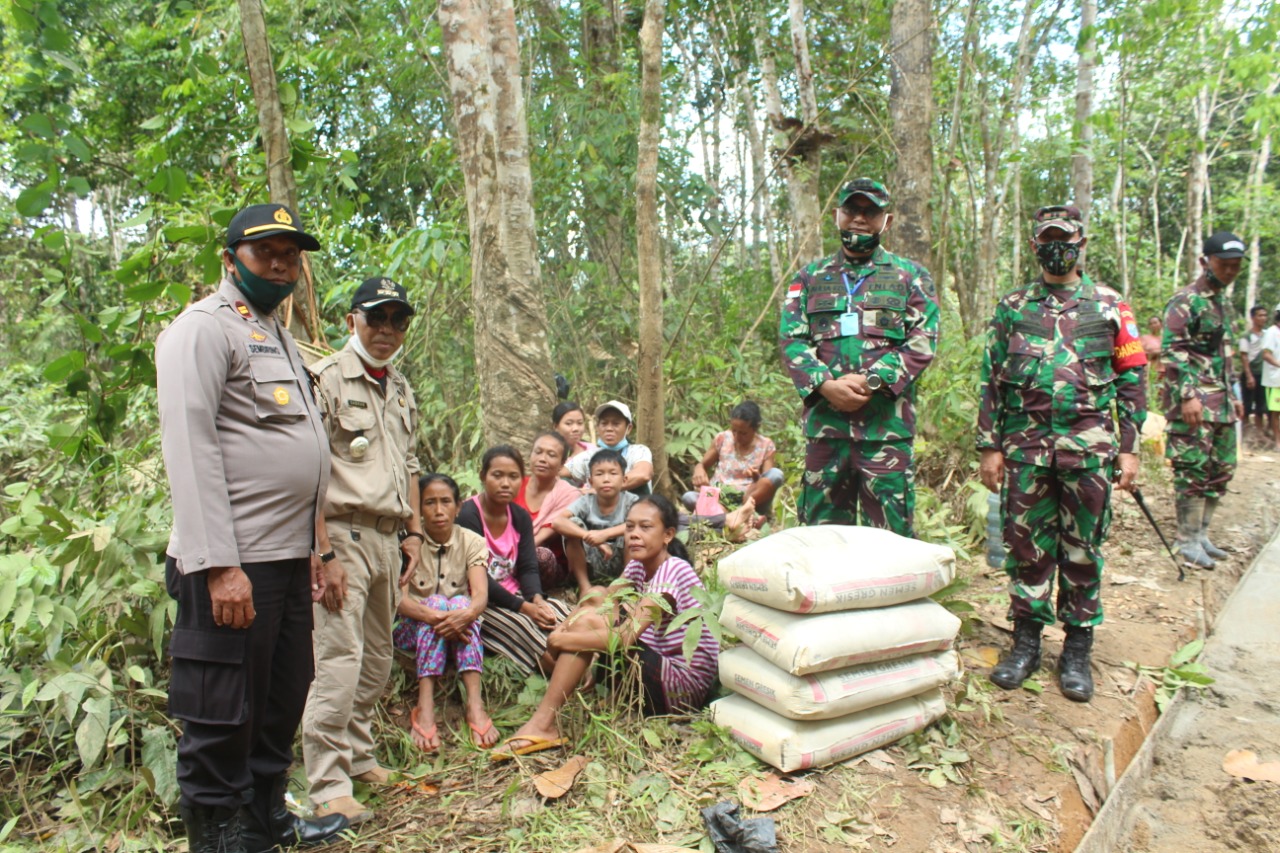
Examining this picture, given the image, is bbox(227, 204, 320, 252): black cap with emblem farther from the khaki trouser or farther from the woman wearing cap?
the woman wearing cap

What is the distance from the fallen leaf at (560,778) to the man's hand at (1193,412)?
16.0ft

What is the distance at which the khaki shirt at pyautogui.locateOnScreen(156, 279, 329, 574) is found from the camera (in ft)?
7.29

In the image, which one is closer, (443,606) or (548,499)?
(443,606)

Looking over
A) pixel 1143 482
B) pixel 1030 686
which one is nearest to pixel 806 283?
pixel 1030 686

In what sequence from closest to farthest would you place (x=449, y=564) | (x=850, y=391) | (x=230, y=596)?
(x=230, y=596) < (x=850, y=391) < (x=449, y=564)

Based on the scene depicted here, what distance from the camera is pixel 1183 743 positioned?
3.75 m

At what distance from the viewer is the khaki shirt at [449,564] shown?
12.1 feet

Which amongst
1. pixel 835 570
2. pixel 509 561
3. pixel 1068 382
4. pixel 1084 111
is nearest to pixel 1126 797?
pixel 835 570

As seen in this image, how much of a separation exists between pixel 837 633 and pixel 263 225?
2257 mm

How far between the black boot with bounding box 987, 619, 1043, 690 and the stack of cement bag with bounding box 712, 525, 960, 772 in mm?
566

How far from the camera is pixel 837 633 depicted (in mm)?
2957

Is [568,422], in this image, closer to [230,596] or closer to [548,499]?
[548,499]

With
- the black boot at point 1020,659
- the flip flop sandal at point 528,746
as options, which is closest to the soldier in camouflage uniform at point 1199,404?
the black boot at point 1020,659

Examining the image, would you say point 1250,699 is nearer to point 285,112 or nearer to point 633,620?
point 633,620
